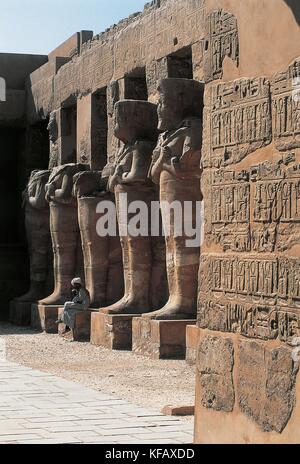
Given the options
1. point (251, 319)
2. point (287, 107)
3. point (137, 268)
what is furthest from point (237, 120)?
point (137, 268)

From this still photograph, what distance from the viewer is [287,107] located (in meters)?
4.52

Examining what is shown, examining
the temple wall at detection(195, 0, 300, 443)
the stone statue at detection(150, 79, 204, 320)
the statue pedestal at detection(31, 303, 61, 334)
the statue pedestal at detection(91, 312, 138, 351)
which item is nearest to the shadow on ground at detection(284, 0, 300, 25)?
the temple wall at detection(195, 0, 300, 443)

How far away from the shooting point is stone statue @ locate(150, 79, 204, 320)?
10.5 meters

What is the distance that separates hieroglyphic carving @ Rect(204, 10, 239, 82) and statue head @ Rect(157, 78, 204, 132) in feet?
17.4

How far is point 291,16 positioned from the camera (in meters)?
4.48

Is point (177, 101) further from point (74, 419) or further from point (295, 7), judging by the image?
point (295, 7)

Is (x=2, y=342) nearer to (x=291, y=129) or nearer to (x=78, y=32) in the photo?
(x=78, y=32)

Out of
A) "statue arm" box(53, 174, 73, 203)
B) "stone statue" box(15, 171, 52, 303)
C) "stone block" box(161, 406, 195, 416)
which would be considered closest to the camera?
"stone block" box(161, 406, 195, 416)

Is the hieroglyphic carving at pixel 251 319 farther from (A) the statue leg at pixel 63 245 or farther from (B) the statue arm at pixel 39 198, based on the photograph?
(B) the statue arm at pixel 39 198

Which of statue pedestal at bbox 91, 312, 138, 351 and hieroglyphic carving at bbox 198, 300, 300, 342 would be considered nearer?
hieroglyphic carving at bbox 198, 300, 300, 342

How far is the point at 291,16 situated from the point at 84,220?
8837 millimetres

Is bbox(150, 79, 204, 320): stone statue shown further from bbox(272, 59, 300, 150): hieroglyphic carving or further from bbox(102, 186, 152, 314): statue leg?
bbox(272, 59, 300, 150): hieroglyphic carving

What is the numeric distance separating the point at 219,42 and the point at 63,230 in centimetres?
943

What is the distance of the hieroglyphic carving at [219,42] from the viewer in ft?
16.2
